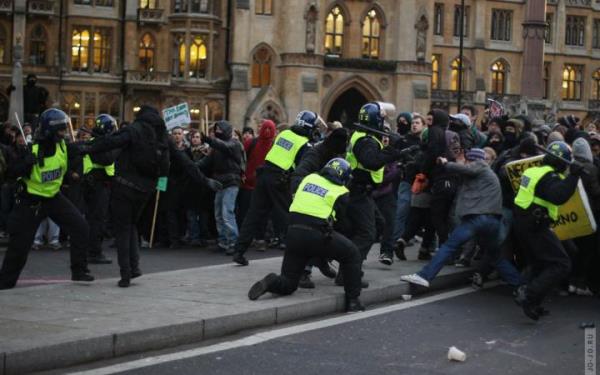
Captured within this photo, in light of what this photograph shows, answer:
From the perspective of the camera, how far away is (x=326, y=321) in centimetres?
1127

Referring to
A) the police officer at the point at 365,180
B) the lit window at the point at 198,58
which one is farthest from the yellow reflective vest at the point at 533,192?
the lit window at the point at 198,58

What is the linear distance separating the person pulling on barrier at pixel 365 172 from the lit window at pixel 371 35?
39068 mm

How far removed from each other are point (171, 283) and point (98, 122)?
11.0 feet

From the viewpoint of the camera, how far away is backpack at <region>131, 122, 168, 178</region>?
12.2 m

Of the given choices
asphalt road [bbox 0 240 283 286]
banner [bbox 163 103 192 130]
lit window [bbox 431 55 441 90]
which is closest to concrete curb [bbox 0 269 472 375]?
asphalt road [bbox 0 240 283 286]

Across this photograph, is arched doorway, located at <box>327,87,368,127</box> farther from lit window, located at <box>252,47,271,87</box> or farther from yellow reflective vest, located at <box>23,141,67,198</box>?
yellow reflective vest, located at <box>23,141,67,198</box>

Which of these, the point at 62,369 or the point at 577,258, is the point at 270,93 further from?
the point at 62,369

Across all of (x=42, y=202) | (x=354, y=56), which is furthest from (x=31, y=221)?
(x=354, y=56)

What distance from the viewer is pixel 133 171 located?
40.5 ft

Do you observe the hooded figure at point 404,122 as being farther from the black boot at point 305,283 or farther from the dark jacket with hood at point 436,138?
the black boot at point 305,283

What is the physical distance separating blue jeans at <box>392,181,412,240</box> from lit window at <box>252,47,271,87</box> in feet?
108

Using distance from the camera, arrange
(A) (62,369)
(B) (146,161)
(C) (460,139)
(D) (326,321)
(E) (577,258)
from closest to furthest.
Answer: (A) (62,369), (D) (326,321), (B) (146,161), (E) (577,258), (C) (460,139)

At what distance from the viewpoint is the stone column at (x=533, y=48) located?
117 feet

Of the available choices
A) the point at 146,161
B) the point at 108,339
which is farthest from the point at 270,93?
the point at 108,339
